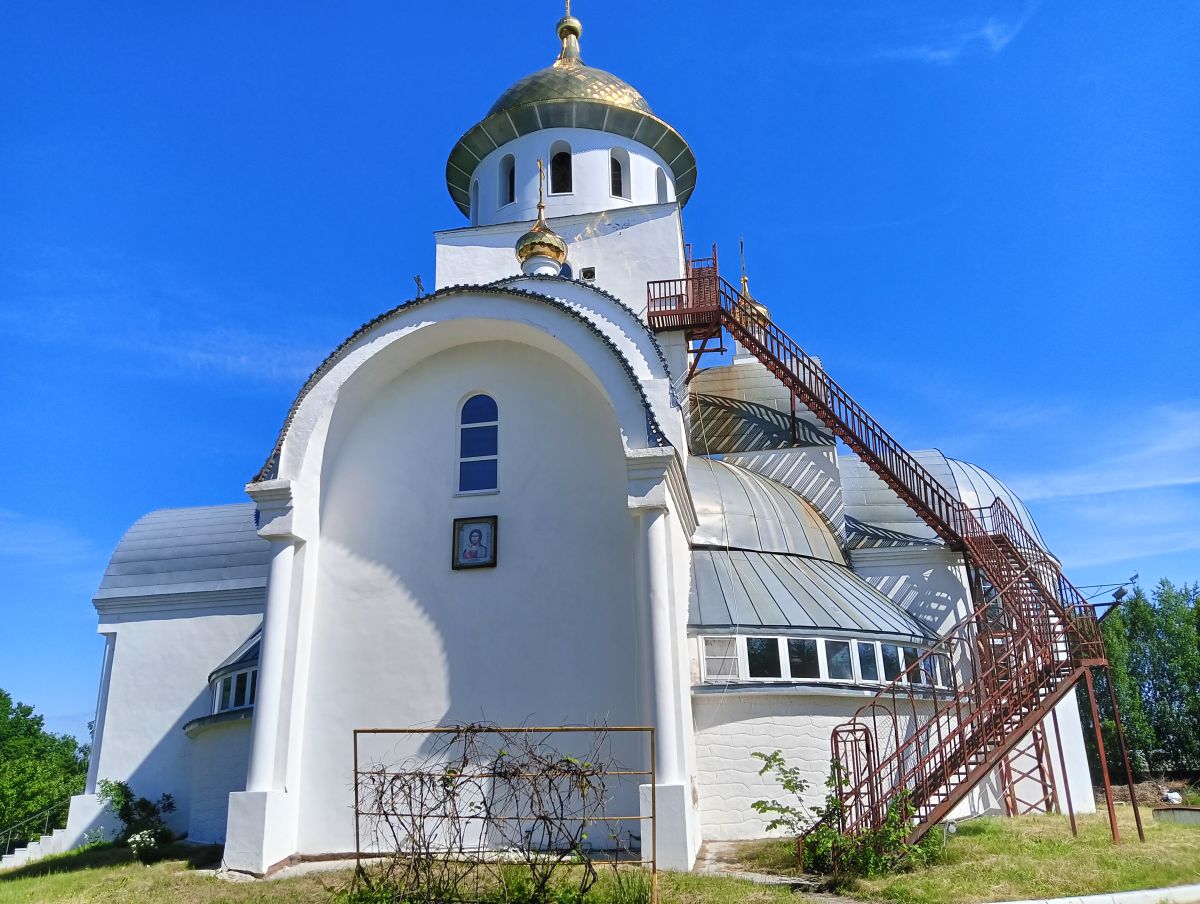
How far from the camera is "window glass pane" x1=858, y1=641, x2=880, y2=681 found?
505 inches

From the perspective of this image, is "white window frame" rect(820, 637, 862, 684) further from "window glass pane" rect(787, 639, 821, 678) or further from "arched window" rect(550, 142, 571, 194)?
"arched window" rect(550, 142, 571, 194)

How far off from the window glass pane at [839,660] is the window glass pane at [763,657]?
2.40 ft

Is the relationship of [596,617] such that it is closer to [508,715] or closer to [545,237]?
[508,715]

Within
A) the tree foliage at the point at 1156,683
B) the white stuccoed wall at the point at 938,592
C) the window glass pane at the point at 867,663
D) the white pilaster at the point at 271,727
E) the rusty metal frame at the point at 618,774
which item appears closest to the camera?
the rusty metal frame at the point at 618,774

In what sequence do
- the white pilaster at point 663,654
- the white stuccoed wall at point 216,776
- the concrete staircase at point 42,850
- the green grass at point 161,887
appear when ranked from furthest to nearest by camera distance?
the concrete staircase at point 42,850 → the white stuccoed wall at point 216,776 → the white pilaster at point 663,654 → the green grass at point 161,887

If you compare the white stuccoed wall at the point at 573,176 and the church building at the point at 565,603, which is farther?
the white stuccoed wall at the point at 573,176

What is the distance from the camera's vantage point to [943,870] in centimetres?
848

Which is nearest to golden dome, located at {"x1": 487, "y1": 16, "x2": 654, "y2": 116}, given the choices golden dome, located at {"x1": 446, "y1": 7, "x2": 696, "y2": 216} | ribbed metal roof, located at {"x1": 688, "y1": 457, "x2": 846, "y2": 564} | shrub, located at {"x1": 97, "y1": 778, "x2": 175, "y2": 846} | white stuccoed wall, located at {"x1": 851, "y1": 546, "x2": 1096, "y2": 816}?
golden dome, located at {"x1": 446, "y1": 7, "x2": 696, "y2": 216}

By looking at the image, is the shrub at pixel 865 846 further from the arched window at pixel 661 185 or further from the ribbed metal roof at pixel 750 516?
the arched window at pixel 661 185

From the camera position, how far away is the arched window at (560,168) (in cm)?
2084

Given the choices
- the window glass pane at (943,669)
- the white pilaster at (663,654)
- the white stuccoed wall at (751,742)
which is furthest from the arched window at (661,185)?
the white stuccoed wall at (751,742)

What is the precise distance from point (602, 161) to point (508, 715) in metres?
13.7

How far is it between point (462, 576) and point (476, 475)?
132 centimetres

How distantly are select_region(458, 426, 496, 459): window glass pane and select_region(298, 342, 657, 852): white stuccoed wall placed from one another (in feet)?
0.58
